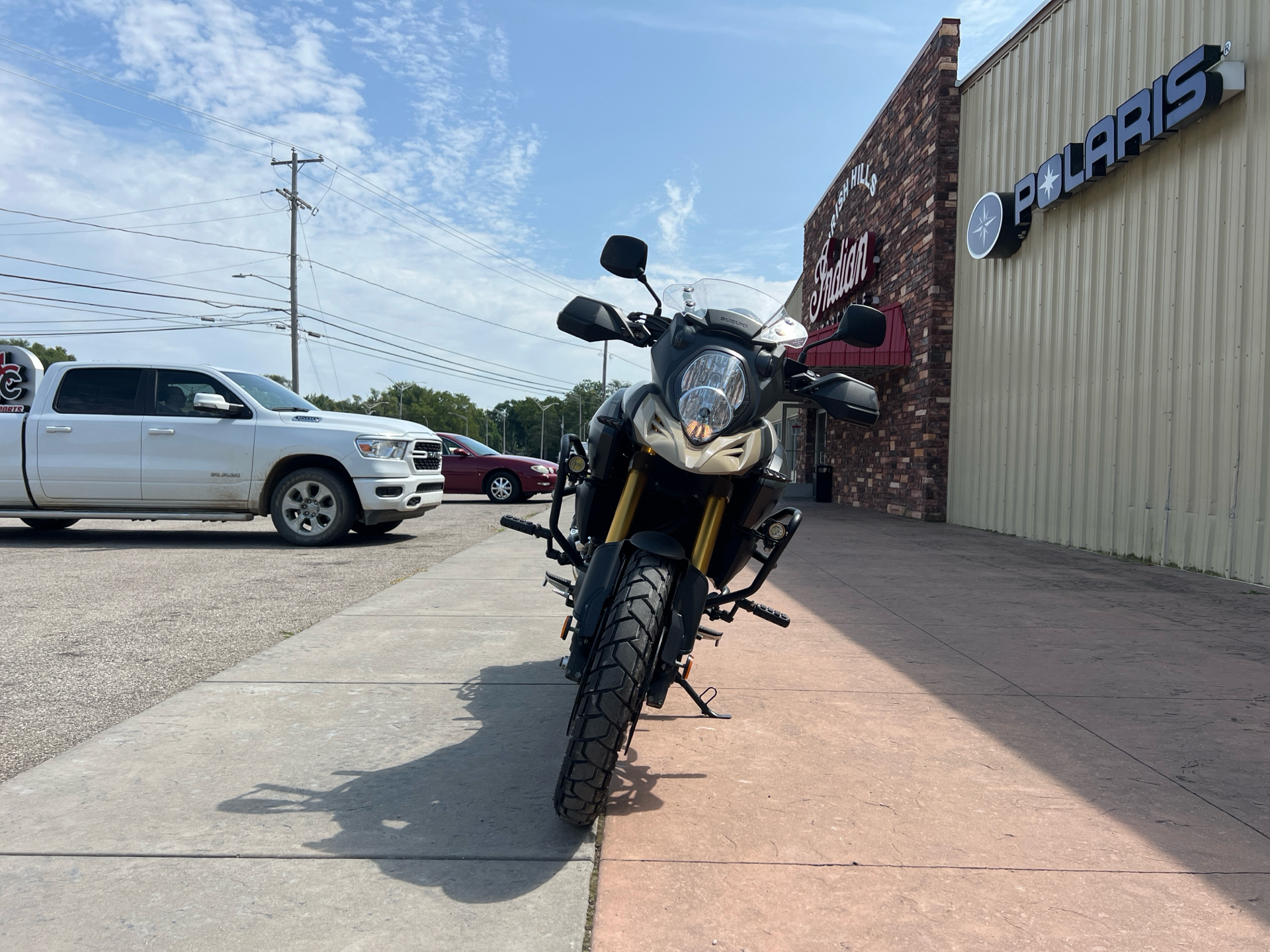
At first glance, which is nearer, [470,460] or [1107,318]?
[1107,318]

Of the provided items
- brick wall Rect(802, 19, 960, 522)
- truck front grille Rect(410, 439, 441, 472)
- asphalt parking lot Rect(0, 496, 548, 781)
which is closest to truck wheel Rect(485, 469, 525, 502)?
brick wall Rect(802, 19, 960, 522)

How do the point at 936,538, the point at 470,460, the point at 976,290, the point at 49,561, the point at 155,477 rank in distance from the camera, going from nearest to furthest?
the point at 49,561 < the point at 155,477 < the point at 936,538 < the point at 976,290 < the point at 470,460

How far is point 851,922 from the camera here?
6.53 feet

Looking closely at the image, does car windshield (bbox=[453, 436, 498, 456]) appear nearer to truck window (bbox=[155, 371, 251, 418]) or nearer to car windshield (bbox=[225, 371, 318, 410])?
car windshield (bbox=[225, 371, 318, 410])

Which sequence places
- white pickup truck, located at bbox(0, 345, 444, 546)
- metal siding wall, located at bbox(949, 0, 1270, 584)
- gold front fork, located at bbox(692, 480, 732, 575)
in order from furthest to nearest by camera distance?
white pickup truck, located at bbox(0, 345, 444, 546)
metal siding wall, located at bbox(949, 0, 1270, 584)
gold front fork, located at bbox(692, 480, 732, 575)

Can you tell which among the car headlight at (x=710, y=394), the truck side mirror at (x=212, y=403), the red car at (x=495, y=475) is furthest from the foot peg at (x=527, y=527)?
the red car at (x=495, y=475)

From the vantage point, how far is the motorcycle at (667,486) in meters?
2.36

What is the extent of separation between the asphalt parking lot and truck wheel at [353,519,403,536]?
17 cm

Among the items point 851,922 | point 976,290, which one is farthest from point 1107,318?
point 851,922

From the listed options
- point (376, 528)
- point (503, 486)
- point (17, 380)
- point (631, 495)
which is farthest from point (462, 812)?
point (503, 486)

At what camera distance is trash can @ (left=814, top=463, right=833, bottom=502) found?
22141 mm

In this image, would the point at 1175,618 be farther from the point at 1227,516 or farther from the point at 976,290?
the point at 976,290

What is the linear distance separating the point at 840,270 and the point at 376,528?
529 inches

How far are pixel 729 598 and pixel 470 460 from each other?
1620cm
